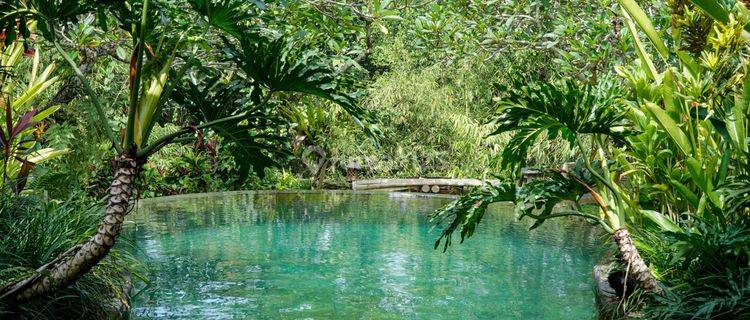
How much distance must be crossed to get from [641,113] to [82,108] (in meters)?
5.92

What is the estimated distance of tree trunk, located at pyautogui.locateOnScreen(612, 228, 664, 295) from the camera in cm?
342

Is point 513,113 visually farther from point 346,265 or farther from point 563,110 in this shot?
point 346,265

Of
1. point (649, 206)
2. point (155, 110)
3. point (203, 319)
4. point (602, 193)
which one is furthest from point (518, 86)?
point (203, 319)

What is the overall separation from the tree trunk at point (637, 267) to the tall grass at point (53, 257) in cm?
242

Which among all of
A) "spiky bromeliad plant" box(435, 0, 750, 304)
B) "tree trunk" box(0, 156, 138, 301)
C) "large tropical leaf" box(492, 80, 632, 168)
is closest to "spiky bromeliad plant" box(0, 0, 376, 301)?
"tree trunk" box(0, 156, 138, 301)

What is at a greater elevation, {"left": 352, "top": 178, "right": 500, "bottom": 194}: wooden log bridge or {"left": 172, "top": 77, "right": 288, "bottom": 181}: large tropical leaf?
{"left": 172, "top": 77, "right": 288, "bottom": 181}: large tropical leaf

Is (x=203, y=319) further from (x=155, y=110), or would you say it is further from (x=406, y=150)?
(x=406, y=150)

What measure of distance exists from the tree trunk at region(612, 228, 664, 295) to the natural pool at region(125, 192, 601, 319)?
2.29 ft

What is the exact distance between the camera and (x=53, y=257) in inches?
135

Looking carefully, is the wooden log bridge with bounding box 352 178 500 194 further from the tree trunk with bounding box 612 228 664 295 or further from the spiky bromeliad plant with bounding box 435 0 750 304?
the tree trunk with bounding box 612 228 664 295

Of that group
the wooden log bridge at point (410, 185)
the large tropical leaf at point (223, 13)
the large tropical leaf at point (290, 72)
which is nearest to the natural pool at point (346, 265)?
the large tropical leaf at point (290, 72)

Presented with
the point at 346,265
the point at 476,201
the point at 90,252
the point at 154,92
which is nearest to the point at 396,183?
the point at 346,265

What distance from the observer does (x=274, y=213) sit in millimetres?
8148

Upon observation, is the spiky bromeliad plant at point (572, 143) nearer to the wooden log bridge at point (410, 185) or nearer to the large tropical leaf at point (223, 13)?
the large tropical leaf at point (223, 13)
